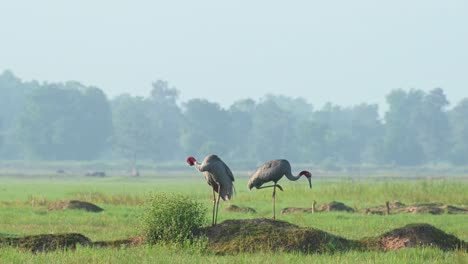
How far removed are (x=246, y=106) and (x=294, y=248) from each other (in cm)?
16946

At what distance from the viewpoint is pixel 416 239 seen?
68.5ft

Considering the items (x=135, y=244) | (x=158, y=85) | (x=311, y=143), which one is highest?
(x=158, y=85)

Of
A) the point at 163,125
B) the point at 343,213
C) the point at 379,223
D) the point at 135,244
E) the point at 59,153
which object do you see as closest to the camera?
the point at 135,244

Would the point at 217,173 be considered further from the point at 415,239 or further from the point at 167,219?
the point at 415,239

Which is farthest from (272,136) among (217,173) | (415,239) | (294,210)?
(415,239)

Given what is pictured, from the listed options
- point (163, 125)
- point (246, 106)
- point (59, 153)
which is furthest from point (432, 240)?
point (246, 106)

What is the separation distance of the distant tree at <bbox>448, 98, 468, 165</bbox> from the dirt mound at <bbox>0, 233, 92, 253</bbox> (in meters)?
137

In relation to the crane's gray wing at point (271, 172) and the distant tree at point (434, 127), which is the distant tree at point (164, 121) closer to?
the distant tree at point (434, 127)

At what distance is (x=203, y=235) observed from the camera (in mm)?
20984

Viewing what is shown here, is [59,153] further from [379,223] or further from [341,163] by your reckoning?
[379,223]

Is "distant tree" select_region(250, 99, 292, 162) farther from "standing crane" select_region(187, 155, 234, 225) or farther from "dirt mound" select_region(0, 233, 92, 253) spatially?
"dirt mound" select_region(0, 233, 92, 253)

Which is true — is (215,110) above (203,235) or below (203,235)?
above

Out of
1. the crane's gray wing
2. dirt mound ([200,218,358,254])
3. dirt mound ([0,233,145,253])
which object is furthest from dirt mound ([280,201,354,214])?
dirt mound ([0,233,145,253])

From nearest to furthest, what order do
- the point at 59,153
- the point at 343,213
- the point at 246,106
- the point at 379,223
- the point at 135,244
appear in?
1. the point at 135,244
2. the point at 379,223
3. the point at 343,213
4. the point at 59,153
5. the point at 246,106
